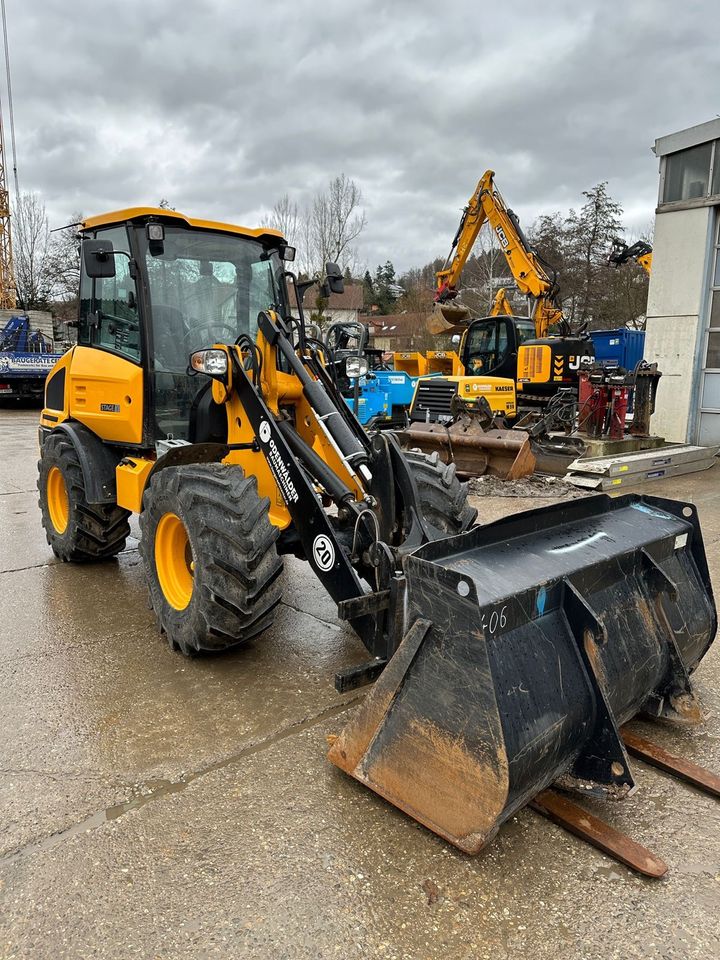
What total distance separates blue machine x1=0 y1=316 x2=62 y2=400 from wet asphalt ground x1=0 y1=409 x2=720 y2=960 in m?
17.6

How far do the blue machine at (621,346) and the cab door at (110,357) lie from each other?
1772 centimetres

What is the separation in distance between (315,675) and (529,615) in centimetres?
159

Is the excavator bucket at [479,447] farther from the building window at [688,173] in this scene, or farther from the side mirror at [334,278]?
the building window at [688,173]

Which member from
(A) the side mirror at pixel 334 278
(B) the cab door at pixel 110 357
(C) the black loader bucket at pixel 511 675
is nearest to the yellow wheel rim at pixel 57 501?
(B) the cab door at pixel 110 357

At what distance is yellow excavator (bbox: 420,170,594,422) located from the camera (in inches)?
441

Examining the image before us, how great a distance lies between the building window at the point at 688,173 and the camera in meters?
10.7

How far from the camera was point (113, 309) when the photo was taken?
4789mm

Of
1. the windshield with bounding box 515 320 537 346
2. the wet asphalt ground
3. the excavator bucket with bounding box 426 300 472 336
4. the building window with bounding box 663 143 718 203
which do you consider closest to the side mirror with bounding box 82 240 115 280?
the wet asphalt ground

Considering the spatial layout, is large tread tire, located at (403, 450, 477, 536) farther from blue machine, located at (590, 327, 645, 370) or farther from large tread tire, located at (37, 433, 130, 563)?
blue machine, located at (590, 327, 645, 370)

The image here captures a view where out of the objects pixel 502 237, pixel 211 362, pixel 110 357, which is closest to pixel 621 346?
pixel 502 237

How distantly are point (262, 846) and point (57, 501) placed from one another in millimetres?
4171

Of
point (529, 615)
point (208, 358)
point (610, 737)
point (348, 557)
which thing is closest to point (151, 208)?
point (208, 358)

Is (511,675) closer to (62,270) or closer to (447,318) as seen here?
(447,318)

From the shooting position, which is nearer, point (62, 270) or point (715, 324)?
point (715, 324)
